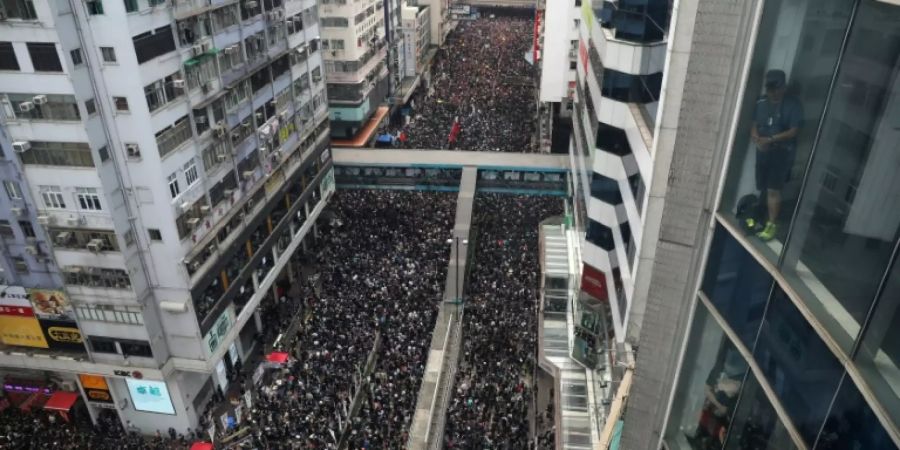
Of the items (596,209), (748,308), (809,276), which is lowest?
(596,209)

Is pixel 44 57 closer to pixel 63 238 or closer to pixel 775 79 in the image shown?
pixel 63 238

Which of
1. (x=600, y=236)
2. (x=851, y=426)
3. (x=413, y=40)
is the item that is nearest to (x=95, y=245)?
(x=600, y=236)

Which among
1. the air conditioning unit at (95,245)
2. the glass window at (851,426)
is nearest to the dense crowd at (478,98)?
the air conditioning unit at (95,245)

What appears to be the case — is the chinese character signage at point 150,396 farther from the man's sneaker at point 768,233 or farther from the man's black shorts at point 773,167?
the man's black shorts at point 773,167

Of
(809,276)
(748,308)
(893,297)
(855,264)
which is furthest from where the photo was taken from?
(748,308)

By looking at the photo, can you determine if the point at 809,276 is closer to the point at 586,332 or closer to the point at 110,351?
the point at 586,332

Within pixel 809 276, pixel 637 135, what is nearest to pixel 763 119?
pixel 809 276

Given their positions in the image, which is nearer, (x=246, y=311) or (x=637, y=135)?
(x=637, y=135)
